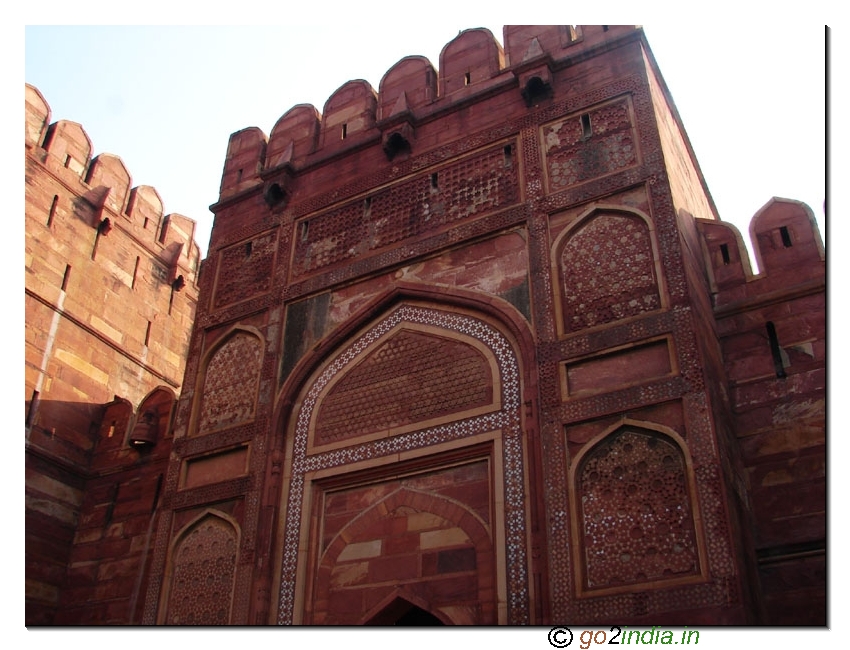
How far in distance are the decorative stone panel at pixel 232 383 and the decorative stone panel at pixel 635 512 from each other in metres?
3.19

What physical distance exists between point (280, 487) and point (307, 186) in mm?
3249

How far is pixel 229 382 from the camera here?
7.87m

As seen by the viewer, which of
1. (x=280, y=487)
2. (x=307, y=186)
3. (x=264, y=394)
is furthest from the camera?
(x=307, y=186)

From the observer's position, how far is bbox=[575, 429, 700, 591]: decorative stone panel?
5.12m

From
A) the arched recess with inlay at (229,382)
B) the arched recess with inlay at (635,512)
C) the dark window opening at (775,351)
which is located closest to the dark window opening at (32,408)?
the arched recess with inlay at (229,382)

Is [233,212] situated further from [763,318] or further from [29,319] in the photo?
[763,318]

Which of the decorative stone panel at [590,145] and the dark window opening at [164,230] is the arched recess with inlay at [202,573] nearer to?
the decorative stone panel at [590,145]

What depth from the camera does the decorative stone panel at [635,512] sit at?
16.8 ft

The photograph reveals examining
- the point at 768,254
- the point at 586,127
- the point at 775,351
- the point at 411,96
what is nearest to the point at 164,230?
the point at 411,96

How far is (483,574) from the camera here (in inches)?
226

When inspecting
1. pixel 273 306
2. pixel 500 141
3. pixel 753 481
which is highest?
pixel 500 141

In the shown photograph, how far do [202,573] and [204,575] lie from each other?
3 cm

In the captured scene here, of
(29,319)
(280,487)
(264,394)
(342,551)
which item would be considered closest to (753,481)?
(342,551)

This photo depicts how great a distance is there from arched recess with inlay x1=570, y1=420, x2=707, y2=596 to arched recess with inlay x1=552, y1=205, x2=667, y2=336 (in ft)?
3.12
